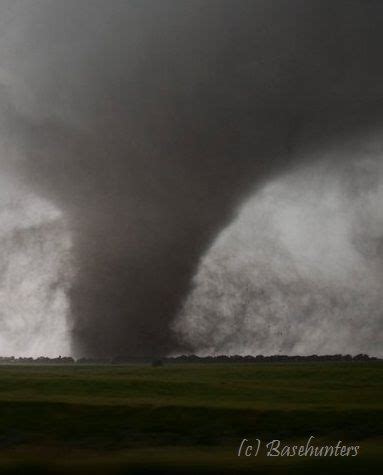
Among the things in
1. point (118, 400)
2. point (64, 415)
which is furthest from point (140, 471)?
point (118, 400)

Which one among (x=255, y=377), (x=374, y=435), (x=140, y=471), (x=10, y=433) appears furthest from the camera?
(x=255, y=377)

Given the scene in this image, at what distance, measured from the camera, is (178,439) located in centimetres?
2789

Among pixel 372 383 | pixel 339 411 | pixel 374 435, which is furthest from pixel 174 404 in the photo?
pixel 372 383

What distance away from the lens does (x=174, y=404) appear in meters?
34.3

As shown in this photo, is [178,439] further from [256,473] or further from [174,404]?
[256,473]

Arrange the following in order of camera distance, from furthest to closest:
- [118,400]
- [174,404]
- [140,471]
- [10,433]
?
[118,400] < [174,404] < [10,433] < [140,471]

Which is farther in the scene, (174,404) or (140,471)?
(174,404)

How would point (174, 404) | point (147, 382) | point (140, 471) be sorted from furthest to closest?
point (147, 382) < point (174, 404) < point (140, 471)

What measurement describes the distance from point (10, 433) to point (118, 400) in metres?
8.42

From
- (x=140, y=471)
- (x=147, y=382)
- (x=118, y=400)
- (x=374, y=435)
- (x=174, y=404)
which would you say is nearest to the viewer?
(x=140, y=471)

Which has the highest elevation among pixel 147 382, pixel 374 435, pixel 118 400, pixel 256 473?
pixel 147 382

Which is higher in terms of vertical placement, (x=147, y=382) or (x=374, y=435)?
(x=147, y=382)

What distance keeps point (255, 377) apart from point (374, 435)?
30.4 m

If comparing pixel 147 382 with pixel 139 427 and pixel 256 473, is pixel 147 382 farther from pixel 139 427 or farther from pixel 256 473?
pixel 256 473
